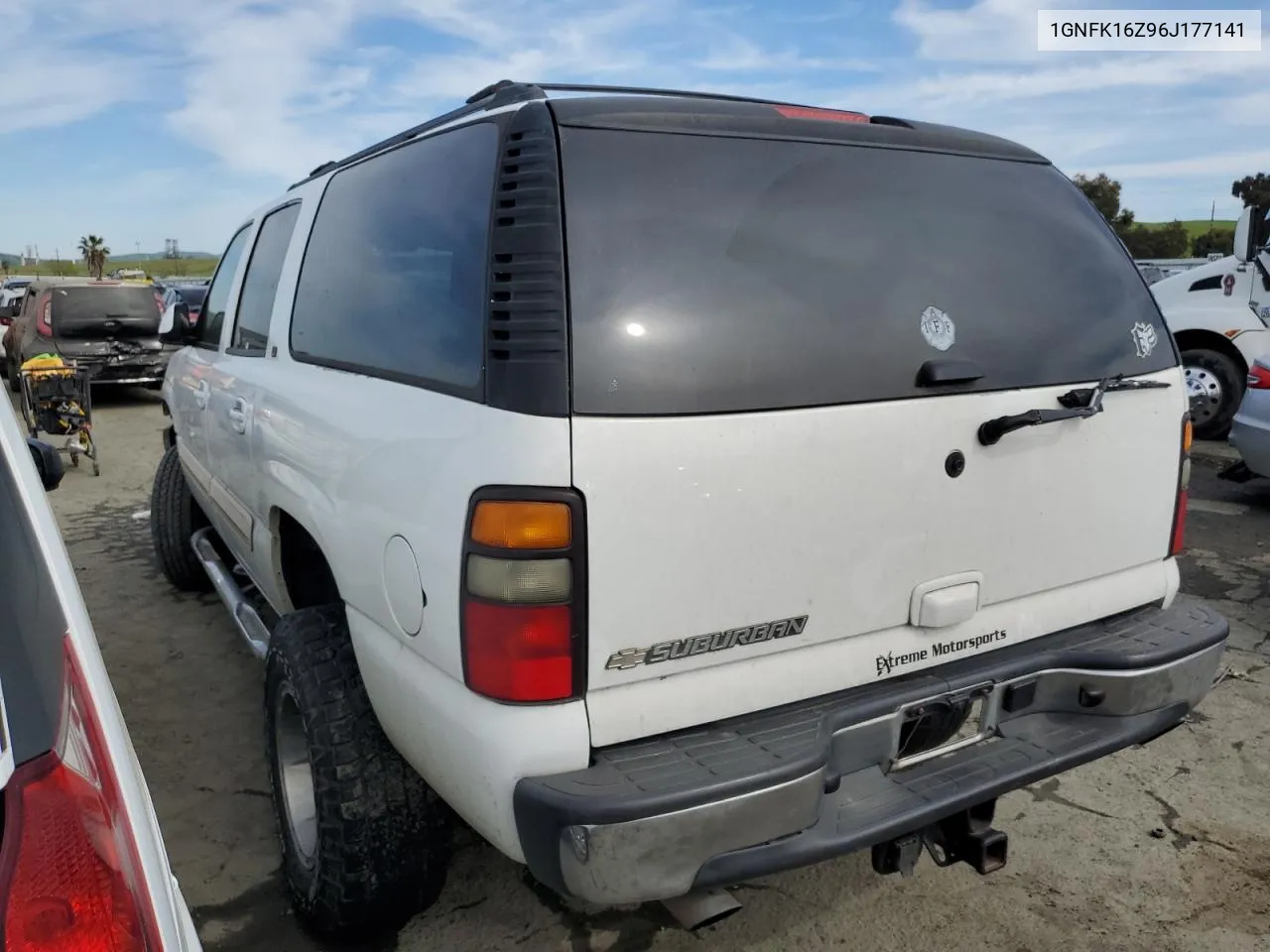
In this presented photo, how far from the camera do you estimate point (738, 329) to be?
198cm

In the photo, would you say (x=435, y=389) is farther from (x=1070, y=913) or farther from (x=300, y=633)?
(x=1070, y=913)

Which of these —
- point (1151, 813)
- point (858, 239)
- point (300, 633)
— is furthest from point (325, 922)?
point (1151, 813)

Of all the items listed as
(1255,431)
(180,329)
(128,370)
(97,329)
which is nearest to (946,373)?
(180,329)

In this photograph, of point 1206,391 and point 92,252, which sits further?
point 92,252

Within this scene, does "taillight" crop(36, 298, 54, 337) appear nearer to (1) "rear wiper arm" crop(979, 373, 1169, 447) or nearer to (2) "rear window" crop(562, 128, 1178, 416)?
(2) "rear window" crop(562, 128, 1178, 416)

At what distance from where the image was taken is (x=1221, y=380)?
8883 millimetres

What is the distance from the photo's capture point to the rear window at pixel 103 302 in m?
12.5

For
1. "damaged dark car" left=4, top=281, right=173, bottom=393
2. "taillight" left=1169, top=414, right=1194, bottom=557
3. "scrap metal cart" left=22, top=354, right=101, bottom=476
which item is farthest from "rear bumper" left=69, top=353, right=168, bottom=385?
"taillight" left=1169, top=414, right=1194, bottom=557

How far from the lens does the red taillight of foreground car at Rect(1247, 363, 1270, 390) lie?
20.9ft

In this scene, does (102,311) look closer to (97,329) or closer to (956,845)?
(97,329)

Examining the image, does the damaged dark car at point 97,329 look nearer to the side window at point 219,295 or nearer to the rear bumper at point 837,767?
the side window at point 219,295

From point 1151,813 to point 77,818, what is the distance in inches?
122

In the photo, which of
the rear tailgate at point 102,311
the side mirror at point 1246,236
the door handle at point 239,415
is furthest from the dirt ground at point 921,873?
the rear tailgate at point 102,311

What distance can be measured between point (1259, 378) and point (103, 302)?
501 inches
